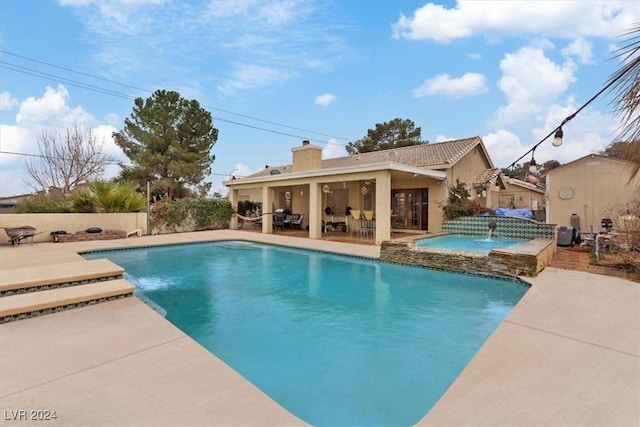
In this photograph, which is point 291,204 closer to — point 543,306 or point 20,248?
point 20,248

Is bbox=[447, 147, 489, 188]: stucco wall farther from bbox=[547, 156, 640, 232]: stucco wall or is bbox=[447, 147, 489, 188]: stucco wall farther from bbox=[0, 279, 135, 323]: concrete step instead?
bbox=[0, 279, 135, 323]: concrete step

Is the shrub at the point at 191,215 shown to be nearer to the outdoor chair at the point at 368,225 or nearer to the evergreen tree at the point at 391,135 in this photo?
the outdoor chair at the point at 368,225

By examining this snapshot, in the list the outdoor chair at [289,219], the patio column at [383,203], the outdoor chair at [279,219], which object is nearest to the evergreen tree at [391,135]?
the outdoor chair at [289,219]

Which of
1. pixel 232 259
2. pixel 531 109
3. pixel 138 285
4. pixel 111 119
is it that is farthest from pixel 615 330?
pixel 111 119

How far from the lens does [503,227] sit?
12.1m

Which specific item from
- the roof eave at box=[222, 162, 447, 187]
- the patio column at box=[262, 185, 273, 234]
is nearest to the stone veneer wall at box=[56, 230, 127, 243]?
the patio column at box=[262, 185, 273, 234]

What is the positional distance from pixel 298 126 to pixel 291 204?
30.5 feet

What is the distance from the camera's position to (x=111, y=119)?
2334cm

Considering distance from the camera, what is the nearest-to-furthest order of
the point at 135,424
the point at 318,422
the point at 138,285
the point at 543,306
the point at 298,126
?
the point at 135,424, the point at 318,422, the point at 543,306, the point at 138,285, the point at 298,126

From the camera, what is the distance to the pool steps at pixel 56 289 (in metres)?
4.42

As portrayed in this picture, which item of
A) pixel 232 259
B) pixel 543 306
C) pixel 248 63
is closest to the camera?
pixel 543 306

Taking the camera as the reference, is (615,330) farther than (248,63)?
No

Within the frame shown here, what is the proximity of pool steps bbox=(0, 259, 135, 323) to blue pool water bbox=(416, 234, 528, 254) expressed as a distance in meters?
7.87

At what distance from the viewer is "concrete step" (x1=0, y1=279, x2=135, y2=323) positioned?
4.30 metres
